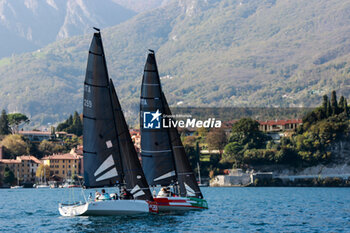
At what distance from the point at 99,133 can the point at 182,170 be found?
9.70 m

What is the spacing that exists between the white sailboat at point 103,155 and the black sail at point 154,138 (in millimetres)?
4001

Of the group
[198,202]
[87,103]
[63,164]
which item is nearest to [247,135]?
[63,164]

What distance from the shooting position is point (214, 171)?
14750cm

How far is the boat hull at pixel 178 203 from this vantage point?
49.5 meters

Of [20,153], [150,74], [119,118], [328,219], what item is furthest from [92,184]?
[20,153]

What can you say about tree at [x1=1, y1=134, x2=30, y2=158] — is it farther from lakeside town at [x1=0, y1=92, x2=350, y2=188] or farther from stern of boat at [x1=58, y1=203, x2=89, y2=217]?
stern of boat at [x1=58, y1=203, x2=89, y2=217]

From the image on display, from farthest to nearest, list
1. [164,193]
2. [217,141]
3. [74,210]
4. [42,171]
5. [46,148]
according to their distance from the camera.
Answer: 1. [46,148]
2. [42,171]
3. [217,141]
4. [164,193]
5. [74,210]

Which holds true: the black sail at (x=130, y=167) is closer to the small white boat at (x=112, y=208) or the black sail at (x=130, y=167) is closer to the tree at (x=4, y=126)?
the small white boat at (x=112, y=208)

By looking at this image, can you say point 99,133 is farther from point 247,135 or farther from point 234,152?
point 247,135

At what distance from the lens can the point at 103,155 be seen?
1799 inches

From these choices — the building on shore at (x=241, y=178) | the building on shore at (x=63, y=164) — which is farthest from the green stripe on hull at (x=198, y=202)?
the building on shore at (x=63, y=164)

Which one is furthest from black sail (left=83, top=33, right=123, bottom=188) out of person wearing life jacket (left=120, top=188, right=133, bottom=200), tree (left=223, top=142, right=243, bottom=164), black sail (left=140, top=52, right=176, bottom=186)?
tree (left=223, top=142, right=243, bottom=164)

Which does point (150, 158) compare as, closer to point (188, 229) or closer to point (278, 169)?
point (188, 229)

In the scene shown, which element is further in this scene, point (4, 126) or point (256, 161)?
point (4, 126)
